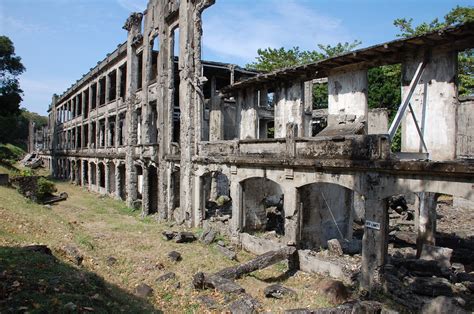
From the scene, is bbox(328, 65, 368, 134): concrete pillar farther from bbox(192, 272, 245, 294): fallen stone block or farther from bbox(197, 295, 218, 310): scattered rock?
bbox(197, 295, 218, 310): scattered rock

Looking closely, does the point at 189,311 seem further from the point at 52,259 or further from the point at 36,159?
the point at 36,159

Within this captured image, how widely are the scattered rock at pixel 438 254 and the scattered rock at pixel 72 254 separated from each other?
10.6m

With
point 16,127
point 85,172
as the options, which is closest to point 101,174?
point 85,172

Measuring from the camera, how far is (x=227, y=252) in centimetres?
1277

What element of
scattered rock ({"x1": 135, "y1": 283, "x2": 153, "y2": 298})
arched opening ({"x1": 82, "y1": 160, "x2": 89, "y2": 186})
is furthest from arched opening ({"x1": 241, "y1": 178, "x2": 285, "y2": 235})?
arched opening ({"x1": 82, "y1": 160, "x2": 89, "y2": 186})

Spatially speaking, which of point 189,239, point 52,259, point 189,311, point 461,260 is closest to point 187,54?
point 189,239

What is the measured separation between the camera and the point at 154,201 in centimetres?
2130

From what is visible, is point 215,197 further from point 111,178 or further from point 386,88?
point 386,88

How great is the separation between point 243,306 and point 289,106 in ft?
30.2

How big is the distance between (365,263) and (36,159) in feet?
185

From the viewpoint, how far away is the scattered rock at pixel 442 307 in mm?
6633

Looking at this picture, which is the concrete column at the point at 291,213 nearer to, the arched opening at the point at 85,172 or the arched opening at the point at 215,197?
the arched opening at the point at 215,197

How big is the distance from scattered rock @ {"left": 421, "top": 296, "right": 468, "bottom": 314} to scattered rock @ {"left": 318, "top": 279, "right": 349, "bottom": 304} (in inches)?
84.0

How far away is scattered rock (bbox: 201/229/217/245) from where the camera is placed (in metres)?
14.2
